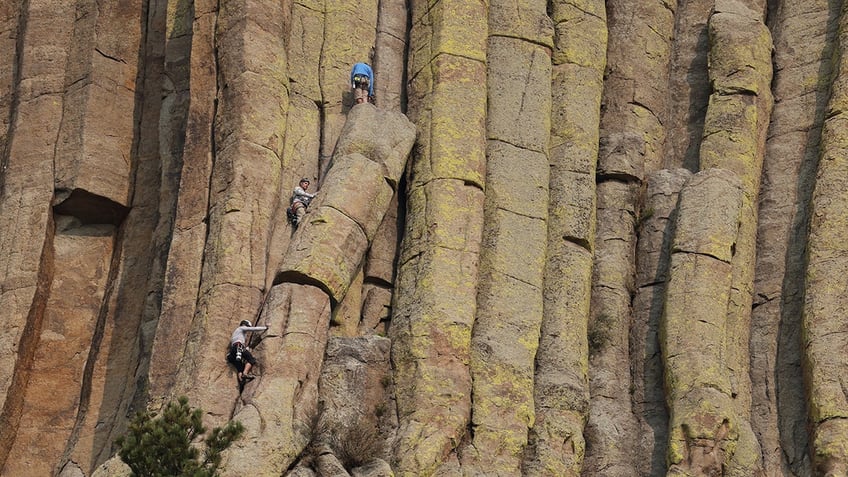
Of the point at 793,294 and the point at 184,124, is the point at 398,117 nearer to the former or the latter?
the point at 184,124

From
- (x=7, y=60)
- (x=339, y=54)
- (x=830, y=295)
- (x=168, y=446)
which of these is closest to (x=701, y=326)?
(x=830, y=295)

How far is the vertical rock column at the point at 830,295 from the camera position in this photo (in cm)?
3559

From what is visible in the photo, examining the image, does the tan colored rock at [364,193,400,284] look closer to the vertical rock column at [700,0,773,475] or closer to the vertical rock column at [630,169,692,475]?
the vertical rock column at [630,169,692,475]

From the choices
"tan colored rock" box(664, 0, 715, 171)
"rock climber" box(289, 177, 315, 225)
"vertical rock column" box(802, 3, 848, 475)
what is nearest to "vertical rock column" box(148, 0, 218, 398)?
"rock climber" box(289, 177, 315, 225)

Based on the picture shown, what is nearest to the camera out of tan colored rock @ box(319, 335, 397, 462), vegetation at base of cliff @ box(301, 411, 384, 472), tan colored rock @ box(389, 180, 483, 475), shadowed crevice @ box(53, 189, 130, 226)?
vegetation at base of cliff @ box(301, 411, 384, 472)

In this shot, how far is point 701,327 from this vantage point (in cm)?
3644

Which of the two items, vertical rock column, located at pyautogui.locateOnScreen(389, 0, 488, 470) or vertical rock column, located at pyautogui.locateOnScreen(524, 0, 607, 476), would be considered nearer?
vertical rock column, located at pyautogui.locateOnScreen(389, 0, 488, 470)

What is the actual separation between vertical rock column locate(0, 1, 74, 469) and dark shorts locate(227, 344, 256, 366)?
5.46 meters

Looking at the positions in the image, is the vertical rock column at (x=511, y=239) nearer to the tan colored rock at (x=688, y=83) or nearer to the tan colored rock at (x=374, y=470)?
the tan colored rock at (x=374, y=470)

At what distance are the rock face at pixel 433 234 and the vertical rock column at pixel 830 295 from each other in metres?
0.05

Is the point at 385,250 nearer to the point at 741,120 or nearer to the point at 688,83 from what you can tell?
the point at 741,120

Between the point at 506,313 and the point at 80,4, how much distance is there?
39.8 ft

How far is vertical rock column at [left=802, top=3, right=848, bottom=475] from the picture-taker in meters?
35.6

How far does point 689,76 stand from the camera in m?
42.2
